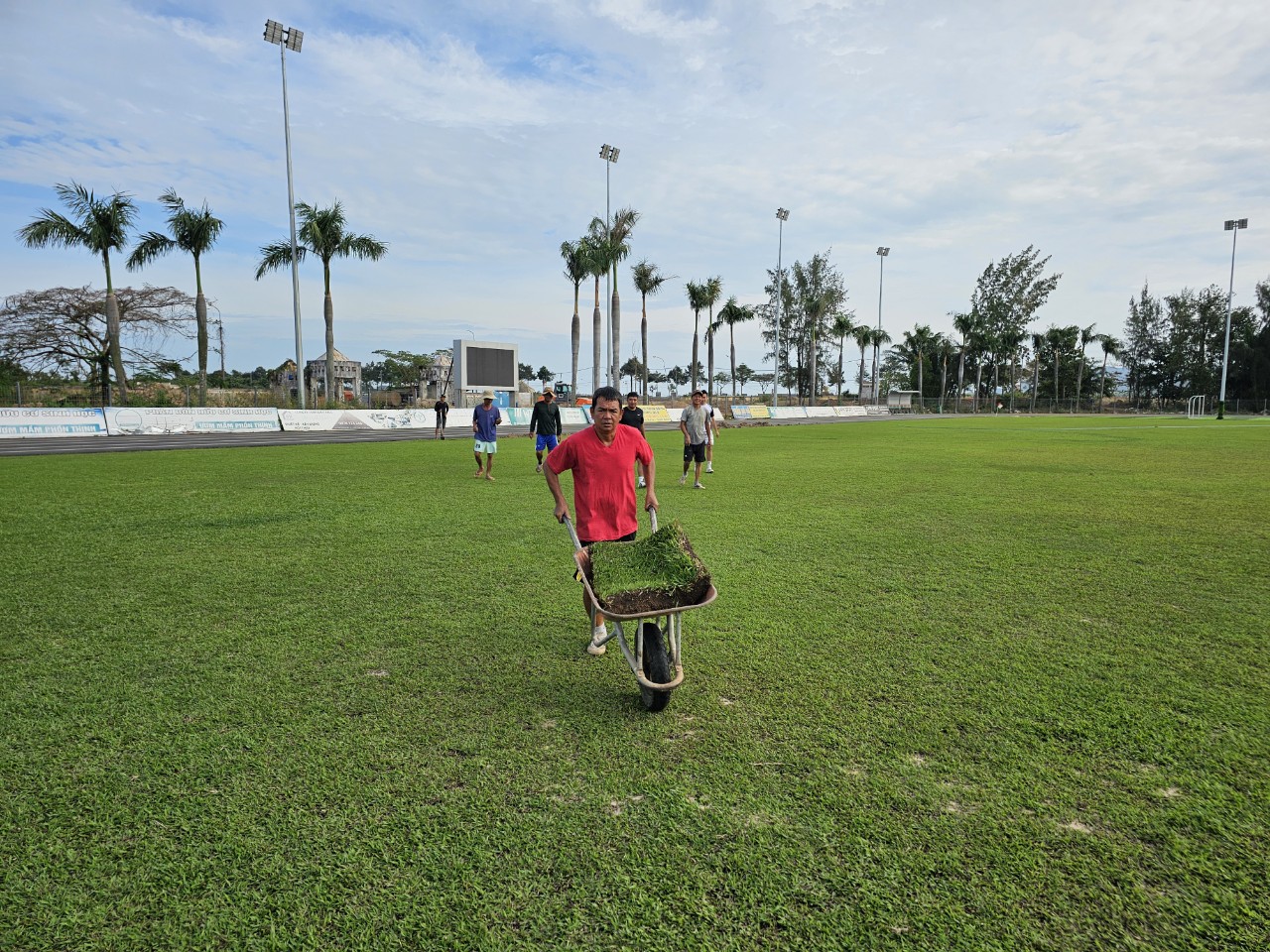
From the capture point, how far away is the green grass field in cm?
235

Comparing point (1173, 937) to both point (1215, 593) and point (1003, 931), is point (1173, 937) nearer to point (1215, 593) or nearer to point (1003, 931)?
point (1003, 931)

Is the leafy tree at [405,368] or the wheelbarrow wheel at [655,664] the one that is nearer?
the wheelbarrow wheel at [655,664]

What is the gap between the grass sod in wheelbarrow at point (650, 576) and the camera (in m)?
3.45

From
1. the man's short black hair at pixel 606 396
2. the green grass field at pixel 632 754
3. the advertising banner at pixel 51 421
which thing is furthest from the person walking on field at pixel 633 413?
the advertising banner at pixel 51 421

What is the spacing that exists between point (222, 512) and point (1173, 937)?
1075cm

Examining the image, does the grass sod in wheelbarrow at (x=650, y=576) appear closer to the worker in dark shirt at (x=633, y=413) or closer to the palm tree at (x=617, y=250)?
the worker in dark shirt at (x=633, y=413)

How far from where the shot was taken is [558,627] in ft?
16.9

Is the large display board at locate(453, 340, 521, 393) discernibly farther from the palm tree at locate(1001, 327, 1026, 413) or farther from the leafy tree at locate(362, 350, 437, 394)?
the palm tree at locate(1001, 327, 1026, 413)

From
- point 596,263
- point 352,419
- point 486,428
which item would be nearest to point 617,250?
point 596,263

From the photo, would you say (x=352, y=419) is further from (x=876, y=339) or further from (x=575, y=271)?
(x=876, y=339)

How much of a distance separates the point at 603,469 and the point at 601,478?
0.19 feet

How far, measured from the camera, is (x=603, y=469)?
4.38m

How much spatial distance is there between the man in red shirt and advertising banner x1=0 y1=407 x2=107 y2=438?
29.3m

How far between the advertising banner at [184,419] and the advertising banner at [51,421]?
0.51m
